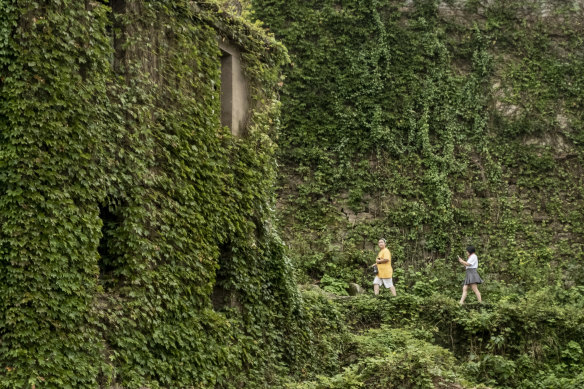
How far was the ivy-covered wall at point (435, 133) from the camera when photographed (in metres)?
19.6

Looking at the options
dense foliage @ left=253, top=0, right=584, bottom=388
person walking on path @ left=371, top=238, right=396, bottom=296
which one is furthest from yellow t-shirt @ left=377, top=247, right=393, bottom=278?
dense foliage @ left=253, top=0, right=584, bottom=388

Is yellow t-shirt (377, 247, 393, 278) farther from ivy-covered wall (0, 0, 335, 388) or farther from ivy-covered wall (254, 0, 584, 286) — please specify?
ivy-covered wall (0, 0, 335, 388)

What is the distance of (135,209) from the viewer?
31.1ft

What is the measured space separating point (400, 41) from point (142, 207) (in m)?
13.4

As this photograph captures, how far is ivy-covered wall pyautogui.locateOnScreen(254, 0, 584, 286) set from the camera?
64.2 feet

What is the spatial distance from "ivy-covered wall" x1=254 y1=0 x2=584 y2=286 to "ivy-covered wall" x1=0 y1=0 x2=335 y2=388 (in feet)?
23.6

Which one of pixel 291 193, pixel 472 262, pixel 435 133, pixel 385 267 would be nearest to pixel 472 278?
pixel 472 262

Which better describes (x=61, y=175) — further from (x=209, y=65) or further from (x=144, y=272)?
(x=209, y=65)

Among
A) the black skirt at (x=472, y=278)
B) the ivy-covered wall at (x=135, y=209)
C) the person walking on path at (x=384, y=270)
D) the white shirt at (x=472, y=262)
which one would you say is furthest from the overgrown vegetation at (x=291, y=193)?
the white shirt at (x=472, y=262)

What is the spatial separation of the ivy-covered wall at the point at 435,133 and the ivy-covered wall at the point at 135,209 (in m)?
7.19

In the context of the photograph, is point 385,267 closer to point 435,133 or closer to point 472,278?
point 472,278

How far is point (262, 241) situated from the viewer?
12164 millimetres

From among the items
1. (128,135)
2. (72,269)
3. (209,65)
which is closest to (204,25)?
(209,65)

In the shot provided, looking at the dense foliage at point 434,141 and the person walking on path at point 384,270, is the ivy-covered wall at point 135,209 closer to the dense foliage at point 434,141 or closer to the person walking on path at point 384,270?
the person walking on path at point 384,270
